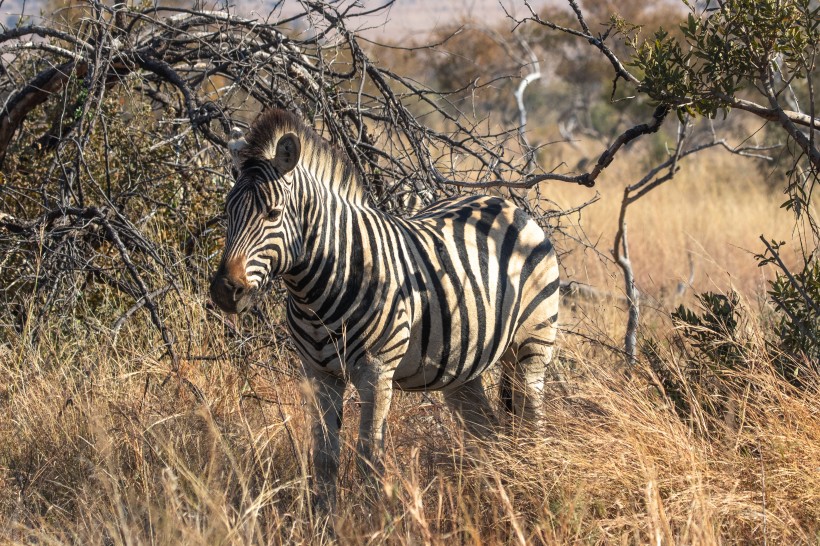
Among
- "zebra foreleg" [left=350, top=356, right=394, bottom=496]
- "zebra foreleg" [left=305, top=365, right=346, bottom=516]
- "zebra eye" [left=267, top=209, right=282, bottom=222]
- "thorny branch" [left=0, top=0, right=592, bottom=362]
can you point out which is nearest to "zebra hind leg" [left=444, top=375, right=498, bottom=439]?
"zebra foreleg" [left=305, top=365, right=346, bottom=516]

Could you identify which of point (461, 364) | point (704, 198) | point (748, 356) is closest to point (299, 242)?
point (461, 364)

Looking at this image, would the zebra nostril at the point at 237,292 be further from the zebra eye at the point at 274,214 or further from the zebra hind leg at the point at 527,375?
the zebra hind leg at the point at 527,375

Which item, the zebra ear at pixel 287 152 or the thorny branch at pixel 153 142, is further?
the thorny branch at pixel 153 142

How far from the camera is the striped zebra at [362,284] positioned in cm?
339

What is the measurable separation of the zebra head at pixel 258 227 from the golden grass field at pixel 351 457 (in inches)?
17.6

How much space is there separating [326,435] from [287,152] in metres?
1.05

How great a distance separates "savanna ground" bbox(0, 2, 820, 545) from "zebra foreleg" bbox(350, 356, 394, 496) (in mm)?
119

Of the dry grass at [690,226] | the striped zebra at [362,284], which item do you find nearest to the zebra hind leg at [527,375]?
the striped zebra at [362,284]

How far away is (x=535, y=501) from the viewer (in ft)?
11.1

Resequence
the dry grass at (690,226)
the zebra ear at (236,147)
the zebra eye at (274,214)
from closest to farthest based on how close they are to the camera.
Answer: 1. the zebra eye at (274,214)
2. the zebra ear at (236,147)
3. the dry grass at (690,226)

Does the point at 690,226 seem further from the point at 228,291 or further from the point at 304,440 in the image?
the point at 228,291

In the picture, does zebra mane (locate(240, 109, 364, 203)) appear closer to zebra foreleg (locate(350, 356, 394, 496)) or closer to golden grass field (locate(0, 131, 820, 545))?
zebra foreleg (locate(350, 356, 394, 496))

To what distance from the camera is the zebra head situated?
3244 mm

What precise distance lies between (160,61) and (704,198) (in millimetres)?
A: 9703
